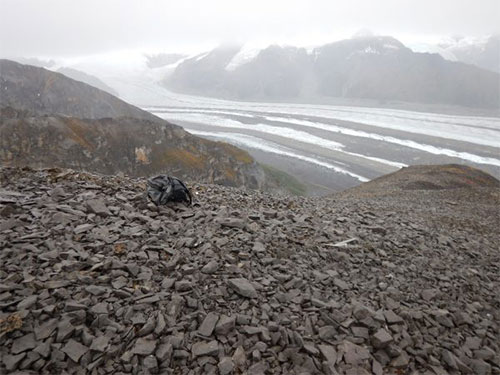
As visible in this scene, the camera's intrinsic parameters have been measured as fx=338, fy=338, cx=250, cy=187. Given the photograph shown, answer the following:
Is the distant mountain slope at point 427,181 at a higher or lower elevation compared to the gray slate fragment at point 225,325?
lower

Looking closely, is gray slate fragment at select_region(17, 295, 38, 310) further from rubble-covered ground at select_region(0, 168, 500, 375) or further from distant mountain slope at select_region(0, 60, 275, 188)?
distant mountain slope at select_region(0, 60, 275, 188)

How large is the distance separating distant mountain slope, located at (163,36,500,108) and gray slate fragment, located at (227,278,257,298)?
133 metres

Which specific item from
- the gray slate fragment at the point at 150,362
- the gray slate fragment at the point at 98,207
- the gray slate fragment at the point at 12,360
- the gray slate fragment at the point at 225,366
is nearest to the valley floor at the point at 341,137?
the gray slate fragment at the point at 98,207

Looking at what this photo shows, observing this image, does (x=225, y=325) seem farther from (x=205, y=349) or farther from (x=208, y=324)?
(x=205, y=349)

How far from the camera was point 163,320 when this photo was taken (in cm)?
467

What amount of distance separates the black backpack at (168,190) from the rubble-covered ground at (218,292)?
359mm

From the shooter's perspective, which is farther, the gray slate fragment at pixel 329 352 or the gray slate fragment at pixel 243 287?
the gray slate fragment at pixel 243 287

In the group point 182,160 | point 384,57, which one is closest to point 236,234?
point 182,160

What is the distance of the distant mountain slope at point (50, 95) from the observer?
159ft

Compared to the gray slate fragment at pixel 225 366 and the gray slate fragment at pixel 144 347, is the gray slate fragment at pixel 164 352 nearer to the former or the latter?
the gray slate fragment at pixel 144 347

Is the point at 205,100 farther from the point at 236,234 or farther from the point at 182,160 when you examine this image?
the point at 236,234

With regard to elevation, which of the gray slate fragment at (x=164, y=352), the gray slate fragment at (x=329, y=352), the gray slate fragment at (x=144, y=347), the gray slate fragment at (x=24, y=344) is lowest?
the gray slate fragment at (x=329, y=352)

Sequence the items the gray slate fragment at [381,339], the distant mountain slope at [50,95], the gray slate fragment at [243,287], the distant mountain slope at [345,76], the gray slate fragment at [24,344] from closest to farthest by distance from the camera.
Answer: the gray slate fragment at [24,344] → the gray slate fragment at [381,339] → the gray slate fragment at [243,287] → the distant mountain slope at [50,95] → the distant mountain slope at [345,76]

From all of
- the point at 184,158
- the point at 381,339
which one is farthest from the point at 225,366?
the point at 184,158
